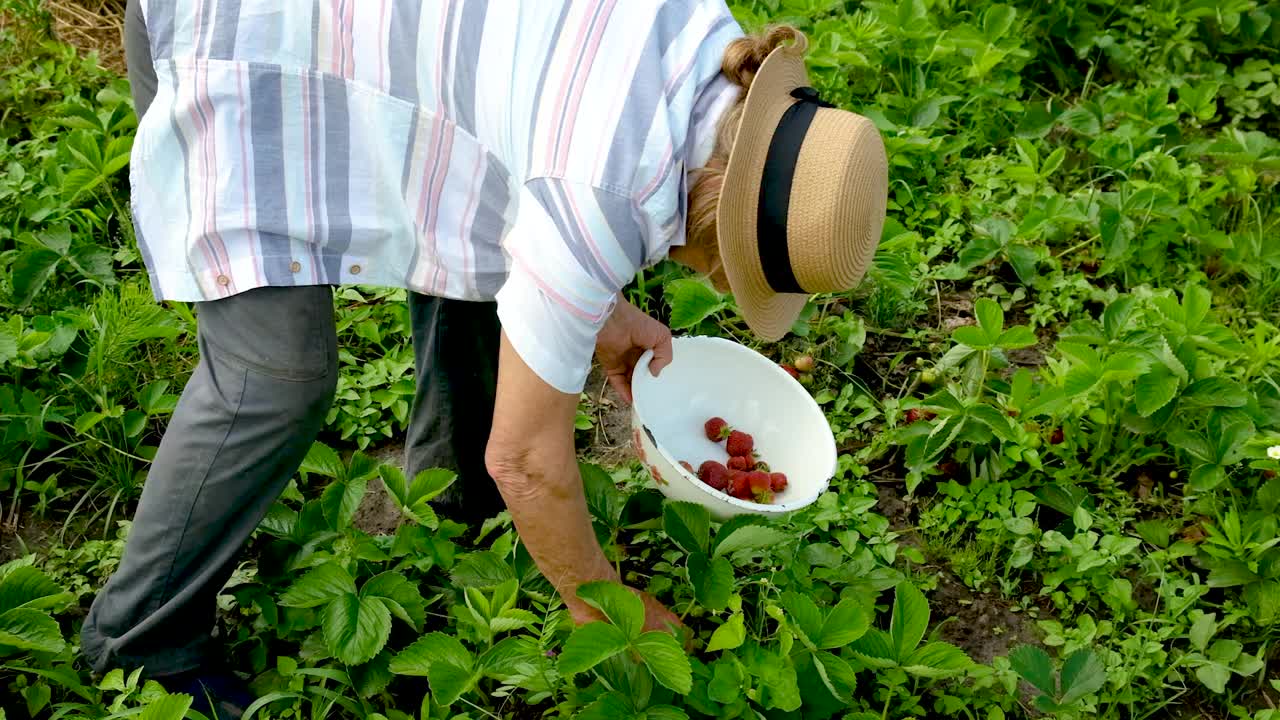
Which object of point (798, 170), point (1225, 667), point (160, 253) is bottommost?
point (1225, 667)

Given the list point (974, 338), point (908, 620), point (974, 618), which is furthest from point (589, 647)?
point (974, 338)

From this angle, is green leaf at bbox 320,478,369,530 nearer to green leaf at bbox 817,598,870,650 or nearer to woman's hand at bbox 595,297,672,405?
woman's hand at bbox 595,297,672,405

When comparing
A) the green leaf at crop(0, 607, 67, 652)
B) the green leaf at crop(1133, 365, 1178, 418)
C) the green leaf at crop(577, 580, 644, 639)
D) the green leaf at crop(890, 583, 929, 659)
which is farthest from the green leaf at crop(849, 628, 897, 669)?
the green leaf at crop(0, 607, 67, 652)

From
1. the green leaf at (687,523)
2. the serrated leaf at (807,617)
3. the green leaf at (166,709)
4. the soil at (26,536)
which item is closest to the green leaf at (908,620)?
the serrated leaf at (807,617)

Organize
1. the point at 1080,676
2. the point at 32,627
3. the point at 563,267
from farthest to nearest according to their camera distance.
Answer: the point at 1080,676 < the point at 32,627 < the point at 563,267

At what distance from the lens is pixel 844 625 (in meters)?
1.87

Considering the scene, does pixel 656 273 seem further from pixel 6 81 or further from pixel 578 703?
pixel 6 81

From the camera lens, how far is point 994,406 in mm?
2590

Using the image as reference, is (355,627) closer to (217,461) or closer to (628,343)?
(217,461)

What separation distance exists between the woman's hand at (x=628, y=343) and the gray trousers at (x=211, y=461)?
53 cm

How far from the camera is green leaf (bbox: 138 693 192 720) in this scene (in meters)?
1.63

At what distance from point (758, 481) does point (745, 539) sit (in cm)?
32

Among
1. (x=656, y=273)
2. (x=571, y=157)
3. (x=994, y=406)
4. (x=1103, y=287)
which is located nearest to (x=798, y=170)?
(x=571, y=157)

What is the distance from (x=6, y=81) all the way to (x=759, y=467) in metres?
2.44
